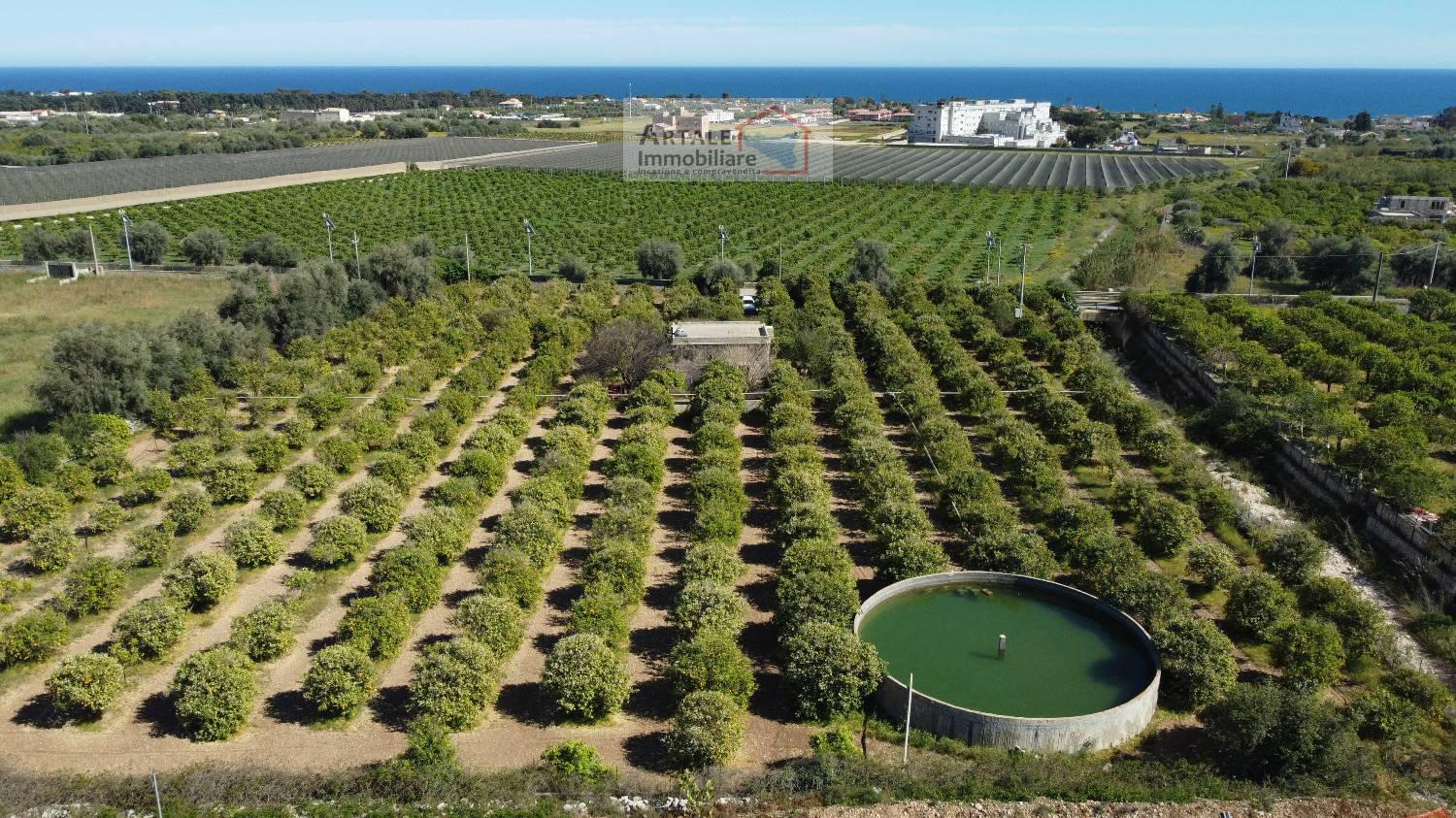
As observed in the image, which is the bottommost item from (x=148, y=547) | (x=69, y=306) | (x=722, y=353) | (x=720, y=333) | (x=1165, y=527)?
(x=148, y=547)

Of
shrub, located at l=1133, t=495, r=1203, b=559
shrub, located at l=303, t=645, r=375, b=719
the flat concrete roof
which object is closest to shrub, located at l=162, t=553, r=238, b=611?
shrub, located at l=303, t=645, r=375, b=719

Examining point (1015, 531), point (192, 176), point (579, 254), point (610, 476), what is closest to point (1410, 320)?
point (1015, 531)

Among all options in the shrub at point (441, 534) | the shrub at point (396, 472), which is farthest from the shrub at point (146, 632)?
the shrub at point (396, 472)

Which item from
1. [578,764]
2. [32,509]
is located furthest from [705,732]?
[32,509]

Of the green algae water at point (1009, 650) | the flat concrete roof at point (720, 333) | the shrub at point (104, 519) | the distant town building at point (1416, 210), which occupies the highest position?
the distant town building at point (1416, 210)

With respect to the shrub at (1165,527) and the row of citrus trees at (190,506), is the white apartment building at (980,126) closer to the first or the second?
the row of citrus trees at (190,506)

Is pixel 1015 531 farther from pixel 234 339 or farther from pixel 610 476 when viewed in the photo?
pixel 234 339

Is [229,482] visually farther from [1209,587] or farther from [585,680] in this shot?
[1209,587]
